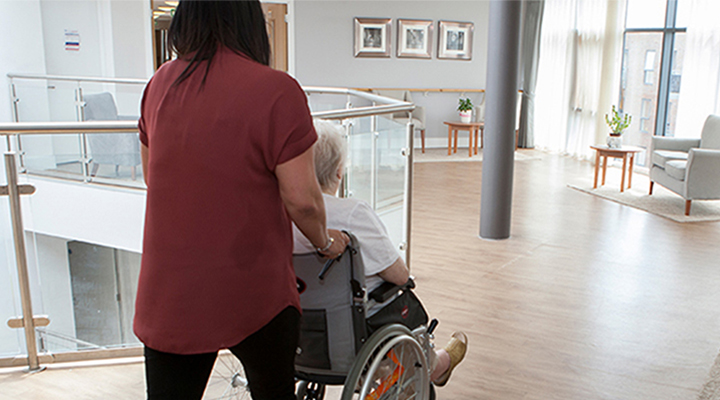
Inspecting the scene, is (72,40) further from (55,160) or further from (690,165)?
(690,165)

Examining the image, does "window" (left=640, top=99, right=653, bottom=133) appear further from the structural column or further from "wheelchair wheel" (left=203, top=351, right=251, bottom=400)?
"wheelchair wheel" (left=203, top=351, right=251, bottom=400)

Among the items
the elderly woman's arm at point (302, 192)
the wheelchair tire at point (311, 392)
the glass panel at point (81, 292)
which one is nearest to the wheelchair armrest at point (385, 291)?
the wheelchair tire at point (311, 392)

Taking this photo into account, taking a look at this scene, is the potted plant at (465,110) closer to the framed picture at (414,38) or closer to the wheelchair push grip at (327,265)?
the framed picture at (414,38)

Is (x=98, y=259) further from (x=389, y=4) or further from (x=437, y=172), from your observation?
(x=389, y=4)

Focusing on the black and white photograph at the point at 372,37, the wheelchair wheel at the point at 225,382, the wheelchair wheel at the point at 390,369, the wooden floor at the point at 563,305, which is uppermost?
the black and white photograph at the point at 372,37

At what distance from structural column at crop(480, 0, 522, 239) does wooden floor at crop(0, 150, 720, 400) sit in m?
0.36

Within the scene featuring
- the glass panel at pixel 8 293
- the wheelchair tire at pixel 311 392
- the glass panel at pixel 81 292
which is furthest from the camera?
the glass panel at pixel 81 292

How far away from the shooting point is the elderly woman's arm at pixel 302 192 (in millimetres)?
1208

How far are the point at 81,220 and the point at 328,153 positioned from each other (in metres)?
1.98

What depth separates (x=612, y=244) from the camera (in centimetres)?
498

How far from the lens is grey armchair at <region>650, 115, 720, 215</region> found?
6.00 metres

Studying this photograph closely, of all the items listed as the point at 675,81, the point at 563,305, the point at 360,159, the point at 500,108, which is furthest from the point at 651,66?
the point at 360,159

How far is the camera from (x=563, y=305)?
3.65 meters

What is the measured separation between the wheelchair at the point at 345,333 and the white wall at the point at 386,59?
341 inches
